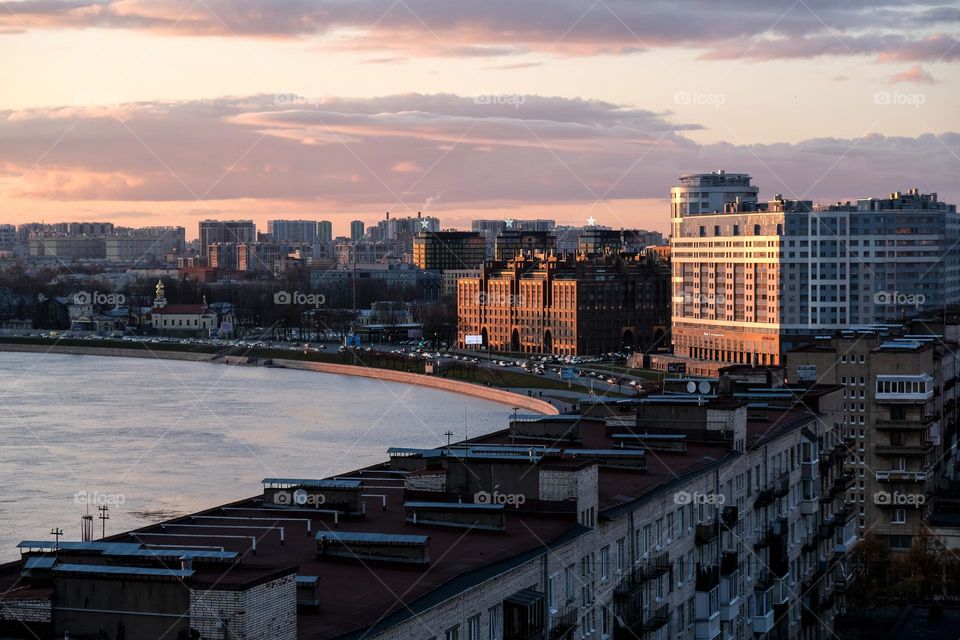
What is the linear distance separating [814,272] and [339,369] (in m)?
13.3

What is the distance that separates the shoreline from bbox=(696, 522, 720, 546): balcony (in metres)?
18.9

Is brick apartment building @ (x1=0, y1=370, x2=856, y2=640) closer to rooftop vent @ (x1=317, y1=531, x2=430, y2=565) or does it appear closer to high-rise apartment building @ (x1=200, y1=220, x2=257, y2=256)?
rooftop vent @ (x1=317, y1=531, x2=430, y2=565)

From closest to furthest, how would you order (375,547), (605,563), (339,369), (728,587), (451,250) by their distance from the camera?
(375,547) → (605,563) → (728,587) → (339,369) → (451,250)

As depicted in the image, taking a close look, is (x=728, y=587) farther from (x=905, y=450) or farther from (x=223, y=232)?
(x=223, y=232)

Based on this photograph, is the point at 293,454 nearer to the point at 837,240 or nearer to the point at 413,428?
the point at 413,428

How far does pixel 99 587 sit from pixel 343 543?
1.42 meters

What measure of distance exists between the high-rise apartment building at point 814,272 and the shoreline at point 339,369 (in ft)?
17.9

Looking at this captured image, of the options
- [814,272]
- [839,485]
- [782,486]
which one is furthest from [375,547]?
[814,272]

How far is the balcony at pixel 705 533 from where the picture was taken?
834cm

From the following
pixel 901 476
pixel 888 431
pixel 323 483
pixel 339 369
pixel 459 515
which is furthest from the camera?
pixel 339 369

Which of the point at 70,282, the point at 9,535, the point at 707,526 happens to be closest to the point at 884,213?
the point at 9,535

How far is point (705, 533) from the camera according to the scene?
27.5ft

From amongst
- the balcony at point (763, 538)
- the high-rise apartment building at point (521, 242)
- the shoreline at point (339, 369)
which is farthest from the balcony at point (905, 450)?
the high-rise apartment building at point (521, 242)

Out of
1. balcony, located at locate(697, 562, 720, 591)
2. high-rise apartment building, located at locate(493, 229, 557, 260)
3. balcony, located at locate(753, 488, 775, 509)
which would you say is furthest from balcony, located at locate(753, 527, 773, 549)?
high-rise apartment building, located at locate(493, 229, 557, 260)
